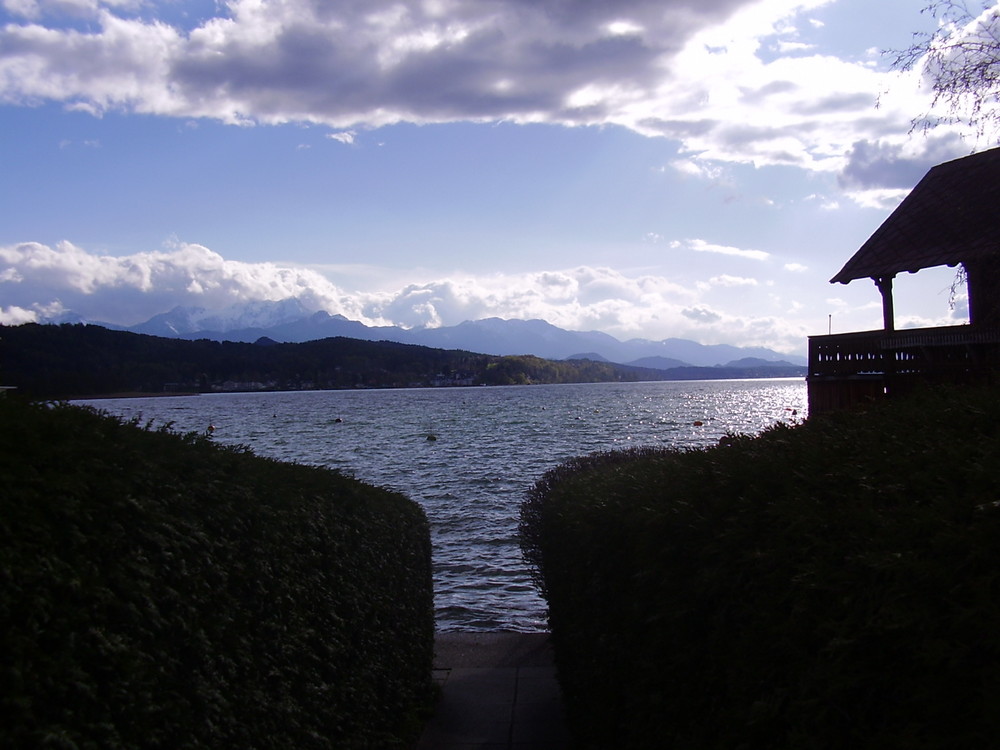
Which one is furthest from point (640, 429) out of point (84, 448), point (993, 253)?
point (84, 448)

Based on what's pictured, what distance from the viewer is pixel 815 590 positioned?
2.74 meters

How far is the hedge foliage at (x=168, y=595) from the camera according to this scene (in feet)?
8.06

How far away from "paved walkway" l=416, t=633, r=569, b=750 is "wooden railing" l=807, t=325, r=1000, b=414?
593 centimetres

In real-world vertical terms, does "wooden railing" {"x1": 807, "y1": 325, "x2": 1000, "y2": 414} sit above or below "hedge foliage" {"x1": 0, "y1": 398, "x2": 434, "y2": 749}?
above

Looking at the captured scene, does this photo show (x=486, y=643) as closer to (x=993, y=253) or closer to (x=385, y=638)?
(x=385, y=638)

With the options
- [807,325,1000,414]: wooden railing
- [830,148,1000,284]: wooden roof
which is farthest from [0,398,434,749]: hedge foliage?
[830,148,1000,284]: wooden roof

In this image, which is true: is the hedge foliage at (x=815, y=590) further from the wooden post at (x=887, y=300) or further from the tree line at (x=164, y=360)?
the wooden post at (x=887, y=300)

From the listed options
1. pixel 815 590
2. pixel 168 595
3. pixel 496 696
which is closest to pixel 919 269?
pixel 496 696

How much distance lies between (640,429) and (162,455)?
66.8m

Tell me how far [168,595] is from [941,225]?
47.3 feet

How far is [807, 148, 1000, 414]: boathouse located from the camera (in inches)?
479

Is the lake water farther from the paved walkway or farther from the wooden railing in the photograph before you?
the wooden railing

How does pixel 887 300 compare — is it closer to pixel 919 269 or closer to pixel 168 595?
pixel 919 269

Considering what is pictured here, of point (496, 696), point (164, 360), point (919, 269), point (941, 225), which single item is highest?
point (164, 360)
